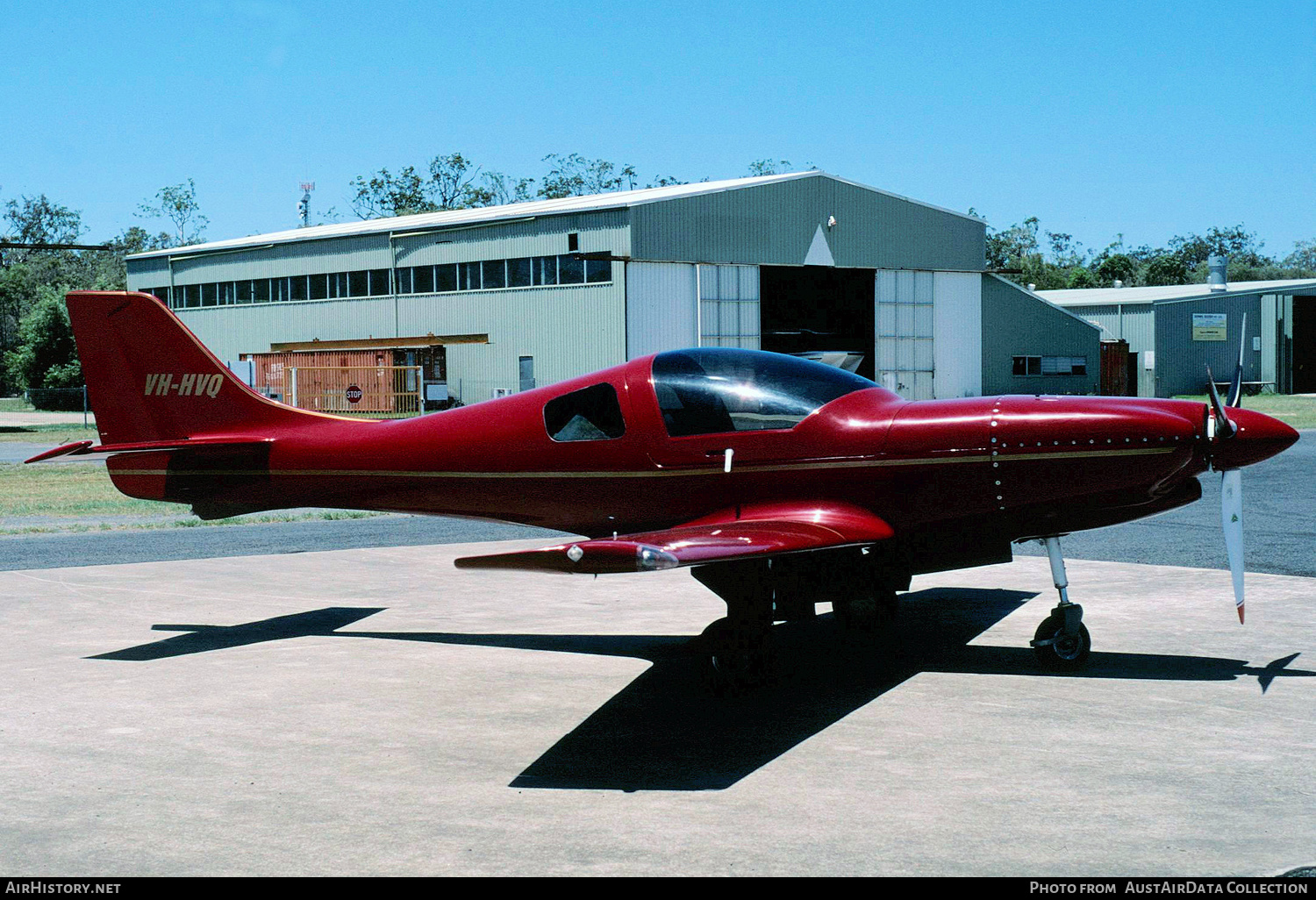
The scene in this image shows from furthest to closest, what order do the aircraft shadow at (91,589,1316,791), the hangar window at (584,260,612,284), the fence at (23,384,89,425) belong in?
the fence at (23,384,89,425) < the hangar window at (584,260,612,284) < the aircraft shadow at (91,589,1316,791)

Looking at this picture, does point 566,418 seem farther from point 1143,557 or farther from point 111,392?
point 1143,557

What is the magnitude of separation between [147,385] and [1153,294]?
74215 millimetres

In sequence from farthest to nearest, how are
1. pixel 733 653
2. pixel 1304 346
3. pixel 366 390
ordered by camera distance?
1. pixel 1304 346
2. pixel 366 390
3. pixel 733 653

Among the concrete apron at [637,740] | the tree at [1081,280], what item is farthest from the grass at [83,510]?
the tree at [1081,280]

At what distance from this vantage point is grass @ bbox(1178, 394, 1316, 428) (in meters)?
46.1

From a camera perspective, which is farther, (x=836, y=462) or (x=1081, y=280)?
(x=1081, y=280)

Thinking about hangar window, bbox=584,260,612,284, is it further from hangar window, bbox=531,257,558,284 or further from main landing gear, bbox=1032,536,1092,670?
main landing gear, bbox=1032,536,1092,670

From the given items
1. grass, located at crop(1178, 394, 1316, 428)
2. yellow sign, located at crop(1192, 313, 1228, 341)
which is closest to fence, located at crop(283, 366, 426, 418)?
grass, located at crop(1178, 394, 1316, 428)

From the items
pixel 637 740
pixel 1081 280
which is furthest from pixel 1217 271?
pixel 637 740

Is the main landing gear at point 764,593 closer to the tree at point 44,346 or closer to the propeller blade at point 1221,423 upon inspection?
the propeller blade at point 1221,423

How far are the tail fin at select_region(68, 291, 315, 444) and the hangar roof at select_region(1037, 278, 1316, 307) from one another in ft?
222

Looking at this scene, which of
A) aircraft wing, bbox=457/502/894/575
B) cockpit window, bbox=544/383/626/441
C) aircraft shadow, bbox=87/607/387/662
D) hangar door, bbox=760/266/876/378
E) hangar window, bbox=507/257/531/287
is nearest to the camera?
aircraft wing, bbox=457/502/894/575

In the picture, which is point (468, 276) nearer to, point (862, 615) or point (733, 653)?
point (862, 615)

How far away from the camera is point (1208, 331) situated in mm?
72312
